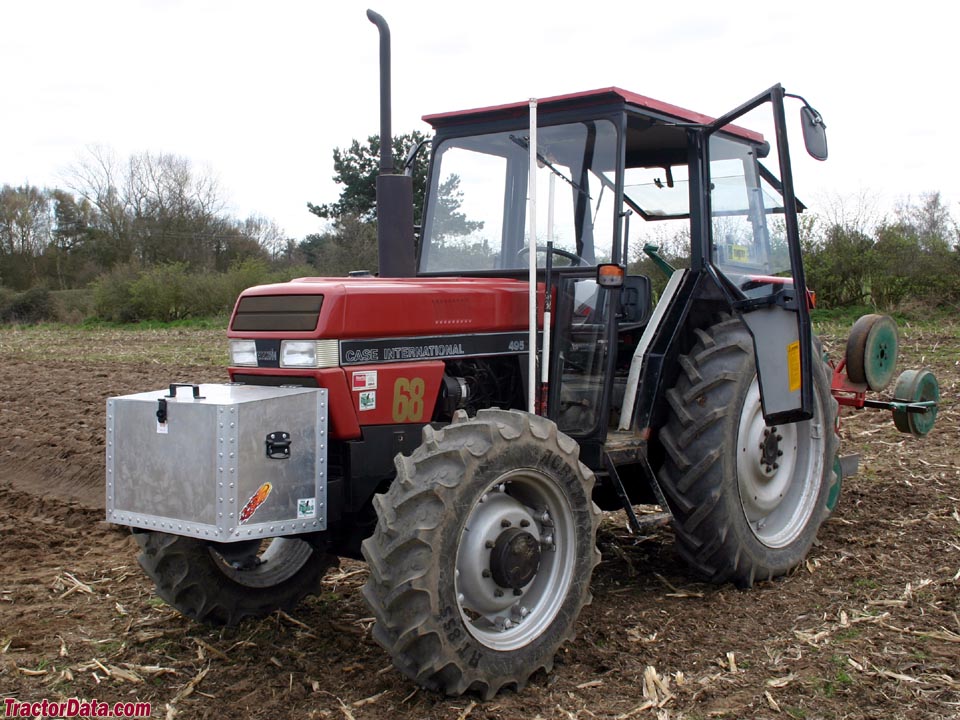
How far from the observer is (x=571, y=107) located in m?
4.91

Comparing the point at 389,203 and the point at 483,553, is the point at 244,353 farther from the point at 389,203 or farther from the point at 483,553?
the point at 483,553

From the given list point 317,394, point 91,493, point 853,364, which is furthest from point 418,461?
point 91,493

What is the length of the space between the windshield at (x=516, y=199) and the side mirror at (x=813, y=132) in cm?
91

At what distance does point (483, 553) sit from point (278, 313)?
53.0 inches

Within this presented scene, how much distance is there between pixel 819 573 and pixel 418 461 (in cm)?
277

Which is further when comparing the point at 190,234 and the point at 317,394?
the point at 190,234

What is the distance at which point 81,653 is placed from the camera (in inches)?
171

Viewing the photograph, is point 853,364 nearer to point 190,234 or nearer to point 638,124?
point 638,124

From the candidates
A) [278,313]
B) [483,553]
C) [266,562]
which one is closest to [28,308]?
[266,562]

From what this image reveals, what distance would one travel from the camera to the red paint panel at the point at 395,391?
411 centimetres

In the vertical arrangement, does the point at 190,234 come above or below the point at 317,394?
above

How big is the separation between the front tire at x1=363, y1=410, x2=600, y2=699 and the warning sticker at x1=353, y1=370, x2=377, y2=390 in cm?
44

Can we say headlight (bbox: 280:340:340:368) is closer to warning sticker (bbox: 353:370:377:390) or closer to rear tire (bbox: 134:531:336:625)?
warning sticker (bbox: 353:370:377:390)

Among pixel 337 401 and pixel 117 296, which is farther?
pixel 117 296
